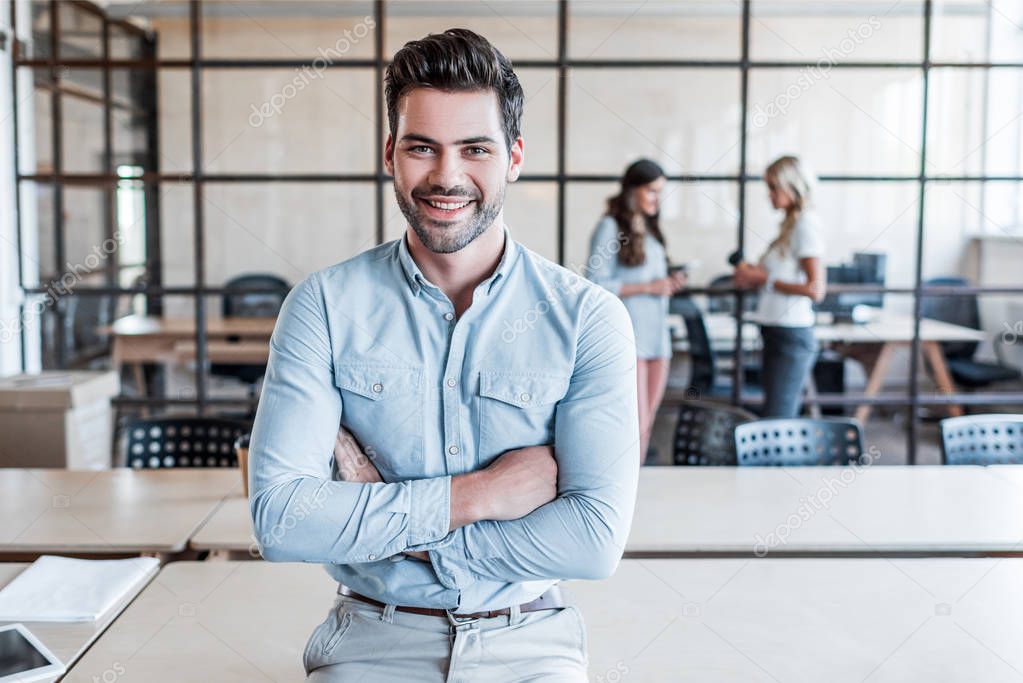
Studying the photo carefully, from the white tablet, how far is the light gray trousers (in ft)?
1.16

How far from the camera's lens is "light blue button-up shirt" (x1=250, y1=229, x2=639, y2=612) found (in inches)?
55.3

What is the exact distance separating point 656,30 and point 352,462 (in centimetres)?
338

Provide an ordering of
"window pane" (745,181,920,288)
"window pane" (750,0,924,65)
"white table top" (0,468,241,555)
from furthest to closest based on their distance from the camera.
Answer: "window pane" (745,181,920,288) → "window pane" (750,0,924,65) → "white table top" (0,468,241,555)

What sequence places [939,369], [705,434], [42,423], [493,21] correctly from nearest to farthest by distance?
[705,434] → [42,423] → [493,21] → [939,369]

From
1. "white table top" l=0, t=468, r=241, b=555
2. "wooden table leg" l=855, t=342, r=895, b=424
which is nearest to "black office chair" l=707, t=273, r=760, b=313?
"wooden table leg" l=855, t=342, r=895, b=424

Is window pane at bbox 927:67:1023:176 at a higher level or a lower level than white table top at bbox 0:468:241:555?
higher

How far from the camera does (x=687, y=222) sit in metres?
5.10

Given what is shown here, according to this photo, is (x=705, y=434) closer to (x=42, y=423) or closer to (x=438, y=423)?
(x=438, y=423)

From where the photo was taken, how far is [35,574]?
1776 millimetres

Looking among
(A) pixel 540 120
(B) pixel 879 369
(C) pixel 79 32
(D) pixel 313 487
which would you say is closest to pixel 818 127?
(B) pixel 879 369

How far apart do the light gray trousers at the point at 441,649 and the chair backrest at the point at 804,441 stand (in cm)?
137

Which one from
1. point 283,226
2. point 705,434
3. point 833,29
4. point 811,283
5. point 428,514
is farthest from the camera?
point 283,226

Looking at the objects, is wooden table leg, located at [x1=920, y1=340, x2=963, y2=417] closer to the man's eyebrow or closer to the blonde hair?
the blonde hair

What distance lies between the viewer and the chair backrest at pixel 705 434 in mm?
2922
